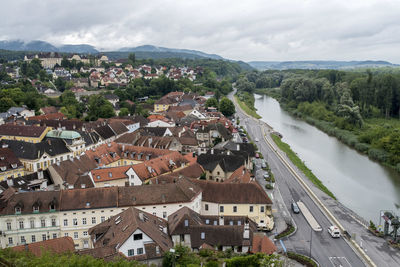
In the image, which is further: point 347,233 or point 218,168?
point 218,168

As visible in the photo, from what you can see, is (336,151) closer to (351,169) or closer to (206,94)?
(351,169)

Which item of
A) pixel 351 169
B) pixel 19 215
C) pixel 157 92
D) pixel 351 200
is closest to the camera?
pixel 19 215

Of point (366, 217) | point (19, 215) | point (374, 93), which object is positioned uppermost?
point (374, 93)

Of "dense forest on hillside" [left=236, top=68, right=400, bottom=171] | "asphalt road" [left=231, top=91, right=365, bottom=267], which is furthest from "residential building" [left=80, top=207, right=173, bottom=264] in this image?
"dense forest on hillside" [left=236, top=68, right=400, bottom=171]

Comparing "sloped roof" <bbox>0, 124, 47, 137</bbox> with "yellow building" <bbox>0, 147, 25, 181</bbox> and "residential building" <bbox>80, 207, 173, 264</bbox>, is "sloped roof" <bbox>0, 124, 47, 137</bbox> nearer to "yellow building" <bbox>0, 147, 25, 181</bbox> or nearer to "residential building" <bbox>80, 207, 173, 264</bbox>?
"yellow building" <bbox>0, 147, 25, 181</bbox>

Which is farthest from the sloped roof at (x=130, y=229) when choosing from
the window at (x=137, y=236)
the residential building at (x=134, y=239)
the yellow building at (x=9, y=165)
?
the yellow building at (x=9, y=165)

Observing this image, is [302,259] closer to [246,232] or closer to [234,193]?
[246,232]

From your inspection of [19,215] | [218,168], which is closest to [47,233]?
[19,215]
